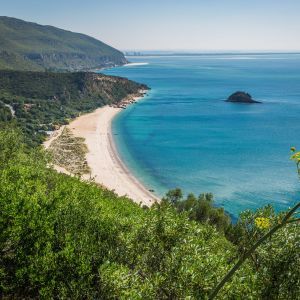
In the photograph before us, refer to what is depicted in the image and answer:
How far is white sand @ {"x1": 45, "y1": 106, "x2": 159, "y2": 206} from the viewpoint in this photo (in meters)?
88.7

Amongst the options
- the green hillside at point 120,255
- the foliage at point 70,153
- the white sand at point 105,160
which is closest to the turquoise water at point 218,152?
the white sand at point 105,160

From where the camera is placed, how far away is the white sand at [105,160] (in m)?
88.7

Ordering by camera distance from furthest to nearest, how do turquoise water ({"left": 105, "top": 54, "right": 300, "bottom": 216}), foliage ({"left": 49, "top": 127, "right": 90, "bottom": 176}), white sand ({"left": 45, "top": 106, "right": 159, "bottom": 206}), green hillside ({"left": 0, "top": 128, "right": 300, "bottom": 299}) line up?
foliage ({"left": 49, "top": 127, "right": 90, "bottom": 176}), turquoise water ({"left": 105, "top": 54, "right": 300, "bottom": 216}), white sand ({"left": 45, "top": 106, "right": 159, "bottom": 206}), green hillside ({"left": 0, "top": 128, "right": 300, "bottom": 299})

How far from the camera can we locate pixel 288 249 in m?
16.2

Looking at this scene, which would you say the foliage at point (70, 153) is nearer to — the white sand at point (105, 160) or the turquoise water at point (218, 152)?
the white sand at point (105, 160)

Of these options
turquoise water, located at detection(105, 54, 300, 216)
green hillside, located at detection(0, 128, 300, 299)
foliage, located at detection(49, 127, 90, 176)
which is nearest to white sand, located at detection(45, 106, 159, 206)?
foliage, located at detection(49, 127, 90, 176)

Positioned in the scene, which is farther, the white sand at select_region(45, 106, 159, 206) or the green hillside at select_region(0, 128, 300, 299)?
the white sand at select_region(45, 106, 159, 206)

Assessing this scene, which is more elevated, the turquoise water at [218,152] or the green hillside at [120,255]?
the green hillside at [120,255]

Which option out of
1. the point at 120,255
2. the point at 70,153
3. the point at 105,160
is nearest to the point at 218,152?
the point at 105,160

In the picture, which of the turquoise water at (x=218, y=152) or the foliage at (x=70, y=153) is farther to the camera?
the foliage at (x=70, y=153)

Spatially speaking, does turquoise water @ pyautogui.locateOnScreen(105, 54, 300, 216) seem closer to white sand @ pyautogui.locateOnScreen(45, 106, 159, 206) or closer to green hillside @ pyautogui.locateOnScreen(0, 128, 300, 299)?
white sand @ pyautogui.locateOnScreen(45, 106, 159, 206)

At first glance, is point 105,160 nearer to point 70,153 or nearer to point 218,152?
point 70,153

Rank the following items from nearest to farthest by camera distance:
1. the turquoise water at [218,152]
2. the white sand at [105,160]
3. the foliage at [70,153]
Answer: the white sand at [105,160], the turquoise water at [218,152], the foliage at [70,153]

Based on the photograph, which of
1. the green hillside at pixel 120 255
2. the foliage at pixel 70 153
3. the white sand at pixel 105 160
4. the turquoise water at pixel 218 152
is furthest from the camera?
the foliage at pixel 70 153
